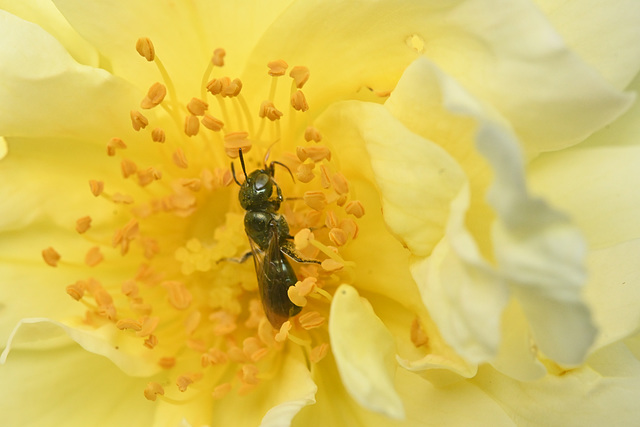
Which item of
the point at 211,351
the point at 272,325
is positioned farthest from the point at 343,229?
the point at 211,351

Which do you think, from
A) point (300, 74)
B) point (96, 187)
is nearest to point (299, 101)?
point (300, 74)

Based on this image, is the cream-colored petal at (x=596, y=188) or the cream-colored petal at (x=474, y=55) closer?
the cream-colored petal at (x=474, y=55)

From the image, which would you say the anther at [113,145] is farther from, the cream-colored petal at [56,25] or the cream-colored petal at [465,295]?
the cream-colored petal at [465,295]

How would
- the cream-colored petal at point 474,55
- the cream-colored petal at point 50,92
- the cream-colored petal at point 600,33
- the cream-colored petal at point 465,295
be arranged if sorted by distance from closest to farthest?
→ the cream-colored petal at point 465,295, the cream-colored petal at point 474,55, the cream-colored petal at point 600,33, the cream-colored petal at point 50,92

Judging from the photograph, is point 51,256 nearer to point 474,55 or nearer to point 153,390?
point 153,390

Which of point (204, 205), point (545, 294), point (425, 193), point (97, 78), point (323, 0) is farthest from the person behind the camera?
point (204, 205)

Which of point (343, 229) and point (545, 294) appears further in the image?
point (343, 229)

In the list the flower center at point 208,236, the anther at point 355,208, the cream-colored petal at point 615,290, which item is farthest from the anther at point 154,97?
the cream-colored petal at point 615,290

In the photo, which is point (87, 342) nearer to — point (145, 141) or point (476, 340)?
point (145, 141)
